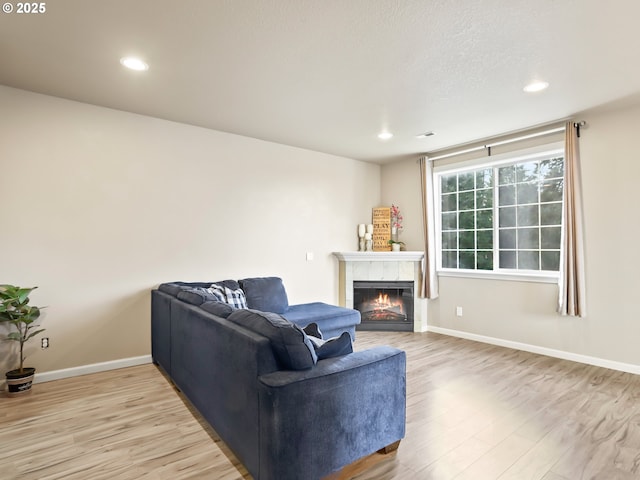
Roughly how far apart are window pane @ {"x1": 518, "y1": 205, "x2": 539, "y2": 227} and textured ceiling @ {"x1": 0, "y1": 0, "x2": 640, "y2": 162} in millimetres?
1100

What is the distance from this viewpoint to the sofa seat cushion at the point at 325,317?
402cm

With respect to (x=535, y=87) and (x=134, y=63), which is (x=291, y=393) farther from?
(x=535, y=87)

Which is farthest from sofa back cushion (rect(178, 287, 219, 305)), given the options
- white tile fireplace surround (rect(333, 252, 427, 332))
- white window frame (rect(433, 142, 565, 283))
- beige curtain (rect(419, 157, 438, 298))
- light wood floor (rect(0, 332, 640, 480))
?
white window frame (rect(433, 142, 565, 283))

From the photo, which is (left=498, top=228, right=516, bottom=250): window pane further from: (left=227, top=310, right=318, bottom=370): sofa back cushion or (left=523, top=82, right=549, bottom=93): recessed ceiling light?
(left=227, top=310, right=318, bottom=370): sofa back cushion

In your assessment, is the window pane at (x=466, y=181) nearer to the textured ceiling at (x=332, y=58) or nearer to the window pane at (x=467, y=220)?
the window pane at (x=467, y=220)

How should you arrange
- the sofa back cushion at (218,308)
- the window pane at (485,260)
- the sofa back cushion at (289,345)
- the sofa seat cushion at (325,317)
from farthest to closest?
1. the window pane at (485,260)
2. the sofa seat cushion at (325,317)
3. the sofa back cushion at (218,308)
4. the sofa back cushion at (289,345)

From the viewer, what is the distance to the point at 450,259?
5.39 m

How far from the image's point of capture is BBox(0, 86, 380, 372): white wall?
10.7 ft

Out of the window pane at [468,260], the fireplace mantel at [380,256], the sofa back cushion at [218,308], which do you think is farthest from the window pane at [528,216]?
the sofa back cushion at [218,308]

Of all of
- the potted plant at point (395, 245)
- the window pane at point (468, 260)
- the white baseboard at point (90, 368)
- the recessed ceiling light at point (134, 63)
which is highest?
the recessed ceiling light at point (134, 63)

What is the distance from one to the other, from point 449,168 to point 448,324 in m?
2.33

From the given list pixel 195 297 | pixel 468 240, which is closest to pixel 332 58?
pixel 195 297

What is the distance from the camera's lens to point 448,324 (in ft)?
17.1

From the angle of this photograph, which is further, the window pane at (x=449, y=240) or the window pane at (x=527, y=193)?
the window pane at (x=449, y=240)
